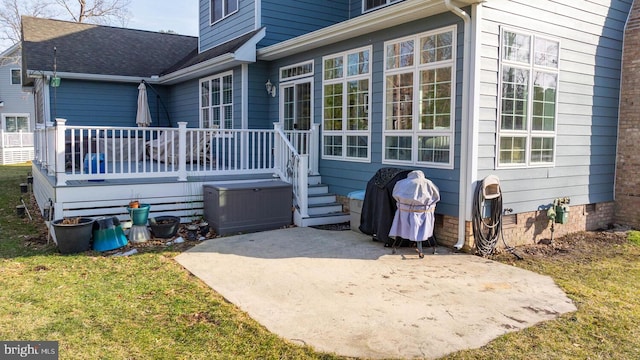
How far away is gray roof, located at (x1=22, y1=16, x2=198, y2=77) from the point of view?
526 inches

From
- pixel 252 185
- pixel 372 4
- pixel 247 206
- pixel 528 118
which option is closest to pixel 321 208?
pixel 252 185

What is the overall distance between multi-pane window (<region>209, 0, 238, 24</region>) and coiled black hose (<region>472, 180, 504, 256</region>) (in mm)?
7888

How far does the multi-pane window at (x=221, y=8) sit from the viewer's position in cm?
1155

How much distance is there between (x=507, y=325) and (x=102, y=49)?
14772 mm

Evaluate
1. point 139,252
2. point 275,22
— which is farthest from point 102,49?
point 139,252

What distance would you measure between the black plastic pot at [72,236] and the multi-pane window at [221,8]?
23.1 feet

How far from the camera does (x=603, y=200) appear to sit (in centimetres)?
830

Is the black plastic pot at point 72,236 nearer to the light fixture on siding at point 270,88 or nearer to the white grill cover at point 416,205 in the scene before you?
the white grill cover at point 416,205

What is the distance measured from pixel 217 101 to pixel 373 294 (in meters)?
8.24

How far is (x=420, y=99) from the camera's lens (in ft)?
22.7

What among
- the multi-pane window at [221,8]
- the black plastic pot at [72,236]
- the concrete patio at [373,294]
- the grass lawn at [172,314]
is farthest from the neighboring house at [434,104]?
the grass lawn at [172,314]

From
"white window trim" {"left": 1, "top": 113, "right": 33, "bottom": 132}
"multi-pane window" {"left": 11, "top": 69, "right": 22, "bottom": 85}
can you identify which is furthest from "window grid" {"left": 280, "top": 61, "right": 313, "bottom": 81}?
"multi-pane window" {"left": 11, "top": 69, "right": 22, "bottom": 85}

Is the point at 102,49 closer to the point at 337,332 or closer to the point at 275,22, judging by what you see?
the point at 275,22

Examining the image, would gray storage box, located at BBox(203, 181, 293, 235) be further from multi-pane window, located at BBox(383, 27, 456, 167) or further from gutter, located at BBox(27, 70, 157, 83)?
→ gutter, located at BBox(27, 70, 157, 83)
